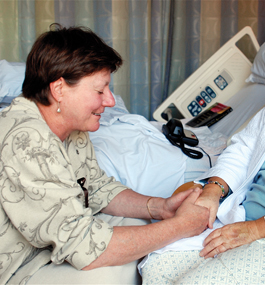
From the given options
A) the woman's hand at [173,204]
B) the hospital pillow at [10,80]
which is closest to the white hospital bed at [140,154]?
the woman's hand at [173,204]

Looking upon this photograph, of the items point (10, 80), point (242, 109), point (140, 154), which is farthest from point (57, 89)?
point (242, 109)

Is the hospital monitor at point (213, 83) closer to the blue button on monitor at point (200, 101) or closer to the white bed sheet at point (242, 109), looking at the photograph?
the blue button on monitor at point (200, 101)

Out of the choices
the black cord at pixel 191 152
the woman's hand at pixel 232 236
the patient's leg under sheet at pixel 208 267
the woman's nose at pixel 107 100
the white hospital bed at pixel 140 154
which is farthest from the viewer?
the black cord at pixel 191 152

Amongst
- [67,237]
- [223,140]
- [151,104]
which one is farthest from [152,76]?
[67,237]

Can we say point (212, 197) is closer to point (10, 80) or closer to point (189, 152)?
point (189, 152)

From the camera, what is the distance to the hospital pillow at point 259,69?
8.39ft

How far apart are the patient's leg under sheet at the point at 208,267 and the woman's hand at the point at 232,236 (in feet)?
0.14

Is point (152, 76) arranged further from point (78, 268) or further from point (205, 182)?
point (78, 268)

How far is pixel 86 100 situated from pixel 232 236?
67 centimetres

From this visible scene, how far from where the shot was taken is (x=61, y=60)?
1036 mm

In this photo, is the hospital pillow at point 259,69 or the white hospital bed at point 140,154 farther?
the hospital pillow at point 259,69

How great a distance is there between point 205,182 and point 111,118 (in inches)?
33.5

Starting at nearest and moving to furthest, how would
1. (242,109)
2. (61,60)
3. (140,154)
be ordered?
(61,60), (140,154), (242,109)

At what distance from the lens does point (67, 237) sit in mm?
913
